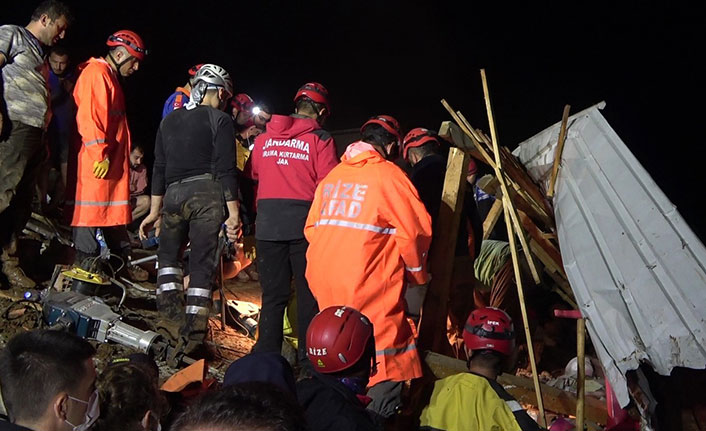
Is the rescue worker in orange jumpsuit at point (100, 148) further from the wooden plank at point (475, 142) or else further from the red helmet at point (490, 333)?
the red helmet at point (490, 333)

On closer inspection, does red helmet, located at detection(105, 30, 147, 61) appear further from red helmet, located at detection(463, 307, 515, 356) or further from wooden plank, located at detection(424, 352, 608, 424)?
red helmet, located at detection(463, 307, 515, 356)

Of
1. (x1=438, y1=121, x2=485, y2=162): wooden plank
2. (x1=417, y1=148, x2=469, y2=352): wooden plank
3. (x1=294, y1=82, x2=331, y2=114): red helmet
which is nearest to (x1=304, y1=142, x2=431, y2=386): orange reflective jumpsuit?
(x1=417, y1=148, x2=469, y2=352): wooden plank

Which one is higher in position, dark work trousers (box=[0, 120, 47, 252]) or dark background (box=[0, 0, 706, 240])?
dark background (box=[0, 0, 706, 240])

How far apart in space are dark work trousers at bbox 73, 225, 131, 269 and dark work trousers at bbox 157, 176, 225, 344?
805mm

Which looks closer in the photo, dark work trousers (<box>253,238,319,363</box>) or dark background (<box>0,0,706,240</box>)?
dark work trousers (<box>253,238,319,363</box>)

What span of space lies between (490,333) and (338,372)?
0.90 metres

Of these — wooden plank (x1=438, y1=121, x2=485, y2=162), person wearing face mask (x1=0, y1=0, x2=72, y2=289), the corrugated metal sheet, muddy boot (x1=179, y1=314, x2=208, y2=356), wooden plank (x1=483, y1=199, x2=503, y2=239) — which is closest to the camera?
the corrugated metal sheet

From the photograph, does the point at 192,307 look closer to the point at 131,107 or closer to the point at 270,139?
the point at 270,139

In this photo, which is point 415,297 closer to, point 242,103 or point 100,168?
point 100,168

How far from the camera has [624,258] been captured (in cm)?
317

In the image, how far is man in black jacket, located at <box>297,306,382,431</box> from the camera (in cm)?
250

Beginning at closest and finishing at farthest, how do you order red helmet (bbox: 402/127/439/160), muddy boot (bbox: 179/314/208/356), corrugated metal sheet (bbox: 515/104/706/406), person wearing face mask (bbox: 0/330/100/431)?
person wearing face mask (bbox: 0/330/100/431) < corrugated metal sheet (bbox: 515/104/706/406) < muddy boot (bbox: 179/314/208/356) < red helmet (bbox: 402/127/439/160)

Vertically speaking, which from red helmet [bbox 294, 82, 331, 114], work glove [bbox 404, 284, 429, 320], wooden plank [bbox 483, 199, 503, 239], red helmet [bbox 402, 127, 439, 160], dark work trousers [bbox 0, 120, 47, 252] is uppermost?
red helmet [bbox 294, 82, 331, 114]

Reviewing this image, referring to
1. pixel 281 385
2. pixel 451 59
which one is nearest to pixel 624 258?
pixel 281 385
